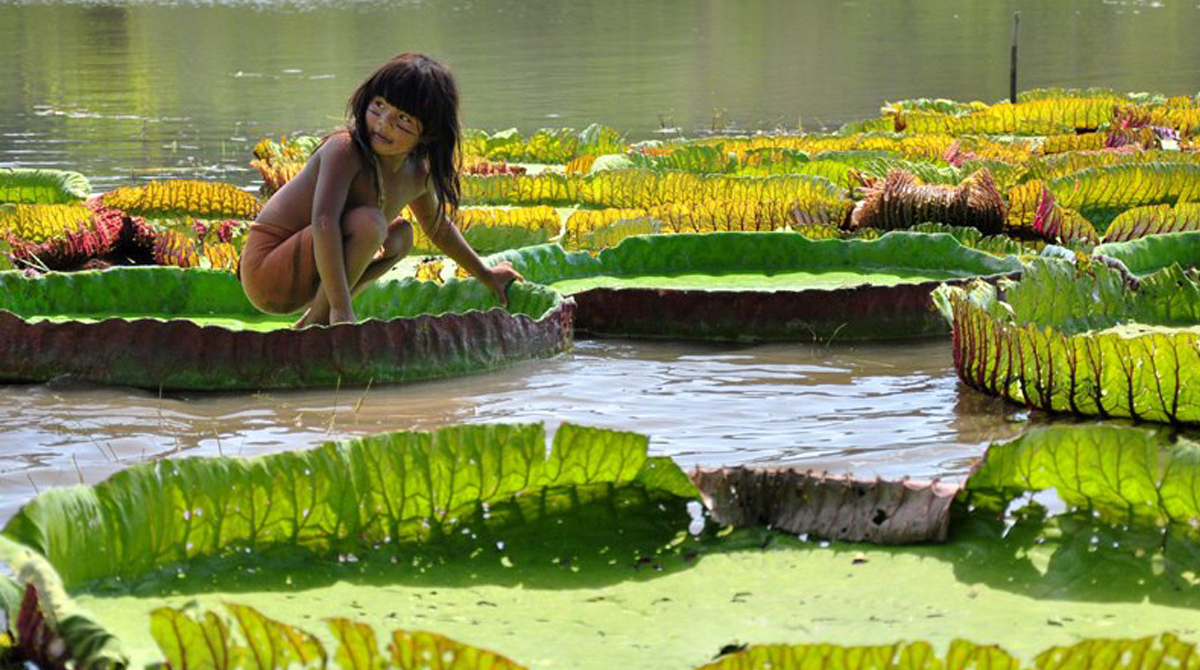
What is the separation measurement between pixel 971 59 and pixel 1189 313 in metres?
18.3

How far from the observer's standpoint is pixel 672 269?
6.36 m

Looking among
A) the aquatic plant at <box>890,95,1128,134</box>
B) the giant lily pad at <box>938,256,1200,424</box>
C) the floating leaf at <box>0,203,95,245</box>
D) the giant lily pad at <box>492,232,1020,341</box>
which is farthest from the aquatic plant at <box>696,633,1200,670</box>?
the aquatic plant at <box>890,95,1128,134</box>

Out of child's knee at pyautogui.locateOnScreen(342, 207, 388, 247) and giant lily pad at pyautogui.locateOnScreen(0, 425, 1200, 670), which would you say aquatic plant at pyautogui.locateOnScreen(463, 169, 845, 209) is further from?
giant lily pad at pyautogui.locateOnScreen(0, 425, 1200, 670)

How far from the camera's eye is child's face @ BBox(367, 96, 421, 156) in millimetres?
4875

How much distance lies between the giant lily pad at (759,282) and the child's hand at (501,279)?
311mm

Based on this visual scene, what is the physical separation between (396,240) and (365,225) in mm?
382

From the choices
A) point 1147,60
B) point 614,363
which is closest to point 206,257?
point 614,363

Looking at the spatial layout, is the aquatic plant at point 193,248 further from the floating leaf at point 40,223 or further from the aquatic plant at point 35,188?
the aquatic plant at point 35,188

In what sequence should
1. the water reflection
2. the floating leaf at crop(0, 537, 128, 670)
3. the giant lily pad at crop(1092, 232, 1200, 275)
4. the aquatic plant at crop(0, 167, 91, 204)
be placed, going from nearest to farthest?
the floating leaf at crop(0, 537, 128, 670), the giant lily pad at crop(1092, 232, 1200, 275), the aquatic plant at crop(0, 167, 91, 204), the water reflection

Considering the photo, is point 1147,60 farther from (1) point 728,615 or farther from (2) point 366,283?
(1) point 728,615

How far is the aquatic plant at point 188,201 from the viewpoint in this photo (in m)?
8.07

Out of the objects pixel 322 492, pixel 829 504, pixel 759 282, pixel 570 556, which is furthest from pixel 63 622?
pixel 759 282

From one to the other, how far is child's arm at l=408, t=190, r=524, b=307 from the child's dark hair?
30 cm

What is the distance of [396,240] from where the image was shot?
17.8 ft
